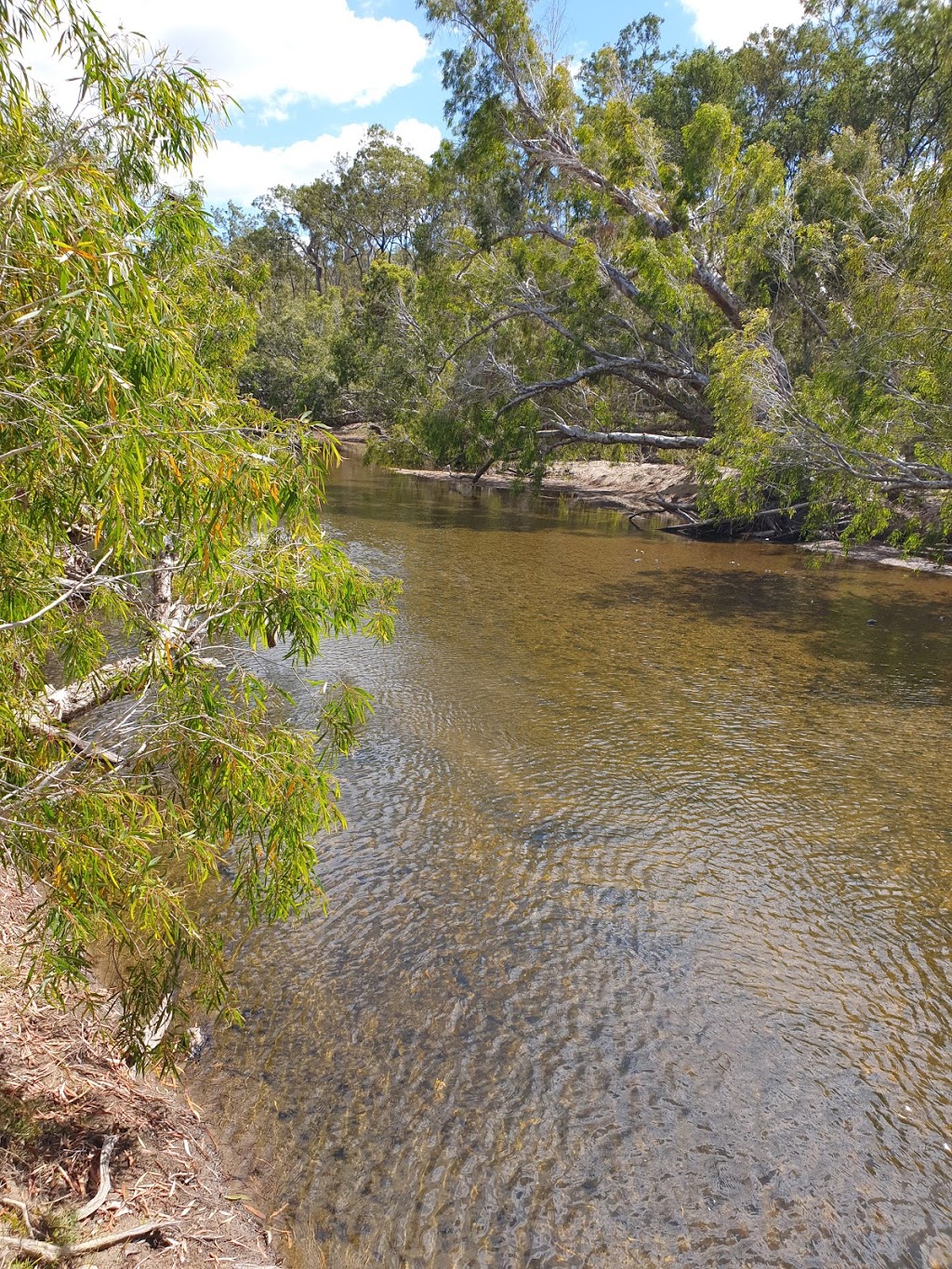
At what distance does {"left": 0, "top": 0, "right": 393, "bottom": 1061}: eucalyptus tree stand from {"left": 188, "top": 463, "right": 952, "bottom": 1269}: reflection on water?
1.14 metres

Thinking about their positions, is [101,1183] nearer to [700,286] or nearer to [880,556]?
[880,556]

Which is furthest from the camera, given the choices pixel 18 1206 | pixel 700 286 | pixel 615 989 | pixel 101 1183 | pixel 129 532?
pixel 700 286

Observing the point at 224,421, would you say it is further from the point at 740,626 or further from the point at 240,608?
the point at 740,626

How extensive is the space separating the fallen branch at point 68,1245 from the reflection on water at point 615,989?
2.07 feet

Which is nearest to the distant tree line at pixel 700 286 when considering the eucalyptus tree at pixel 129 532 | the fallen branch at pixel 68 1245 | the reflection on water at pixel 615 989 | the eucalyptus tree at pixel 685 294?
the eucalyptus tree at pixel 685 294

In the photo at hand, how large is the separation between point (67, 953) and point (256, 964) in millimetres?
2348

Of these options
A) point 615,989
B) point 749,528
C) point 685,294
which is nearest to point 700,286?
point 685,294

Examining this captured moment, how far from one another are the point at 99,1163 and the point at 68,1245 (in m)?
0.43

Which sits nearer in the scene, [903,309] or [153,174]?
[153,174]

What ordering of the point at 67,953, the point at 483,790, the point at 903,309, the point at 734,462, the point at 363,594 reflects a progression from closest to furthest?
the point at 67,953 < the point at 363,594 < the point at 483,790 < the point at 903,309 < the point at 734,462

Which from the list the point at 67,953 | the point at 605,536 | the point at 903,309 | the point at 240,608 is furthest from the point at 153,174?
the point at 605,536

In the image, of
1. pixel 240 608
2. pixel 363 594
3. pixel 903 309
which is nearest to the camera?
pixel 240 608

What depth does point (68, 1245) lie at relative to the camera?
101 inches

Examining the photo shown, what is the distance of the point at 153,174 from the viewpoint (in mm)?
3326
